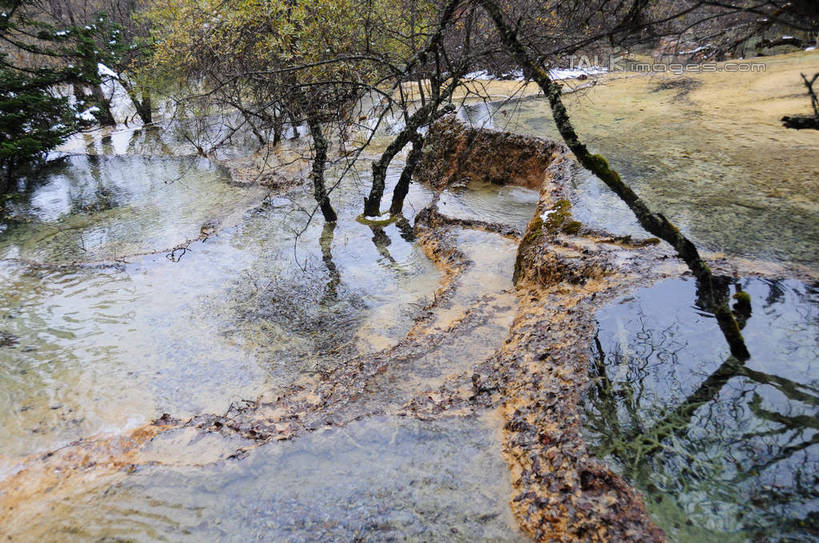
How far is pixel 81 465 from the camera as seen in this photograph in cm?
363

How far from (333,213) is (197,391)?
16.3 feet

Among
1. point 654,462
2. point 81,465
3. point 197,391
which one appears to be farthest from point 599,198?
point 81,465

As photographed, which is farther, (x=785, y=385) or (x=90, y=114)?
(x=90, y=114)

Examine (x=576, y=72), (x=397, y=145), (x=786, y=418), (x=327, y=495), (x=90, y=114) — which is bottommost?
(x=327, y=495)

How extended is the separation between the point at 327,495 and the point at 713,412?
2490mm

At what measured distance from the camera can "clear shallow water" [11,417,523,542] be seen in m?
2.79

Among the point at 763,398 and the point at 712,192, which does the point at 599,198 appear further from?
the point at 763,398

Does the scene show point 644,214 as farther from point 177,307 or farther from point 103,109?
point 103,109

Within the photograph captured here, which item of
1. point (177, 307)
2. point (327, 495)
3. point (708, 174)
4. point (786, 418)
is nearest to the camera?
point (786, 418)

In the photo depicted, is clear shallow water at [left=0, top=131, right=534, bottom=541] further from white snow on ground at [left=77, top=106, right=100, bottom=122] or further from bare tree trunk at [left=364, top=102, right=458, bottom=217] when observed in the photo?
white snow on ground at [left=77, top=106, right=100, bottom=122]

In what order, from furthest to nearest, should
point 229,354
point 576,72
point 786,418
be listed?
point 576,72, point 229,354, point 786,418

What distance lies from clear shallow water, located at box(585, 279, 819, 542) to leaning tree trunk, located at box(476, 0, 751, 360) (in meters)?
0.24

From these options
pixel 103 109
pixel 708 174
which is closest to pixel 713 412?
pixel 708 174

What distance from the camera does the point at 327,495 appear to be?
3.04m
